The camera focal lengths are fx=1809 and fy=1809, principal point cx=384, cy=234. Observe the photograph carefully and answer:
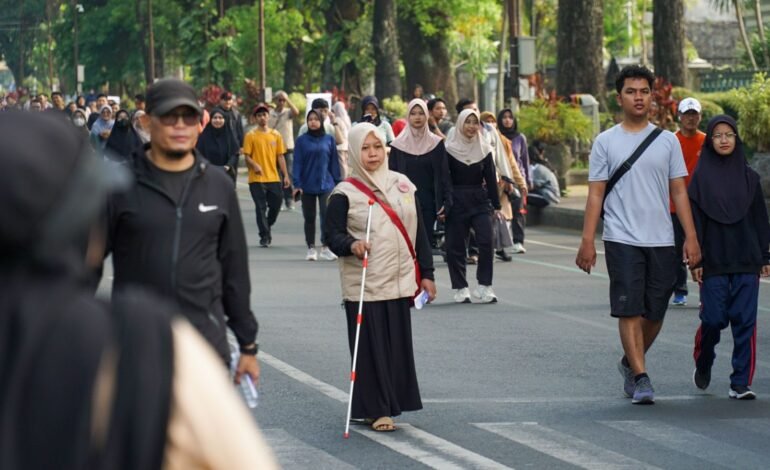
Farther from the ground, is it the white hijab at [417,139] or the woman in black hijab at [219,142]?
the white hijab at [417,139]

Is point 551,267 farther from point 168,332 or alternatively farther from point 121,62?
point 121,62

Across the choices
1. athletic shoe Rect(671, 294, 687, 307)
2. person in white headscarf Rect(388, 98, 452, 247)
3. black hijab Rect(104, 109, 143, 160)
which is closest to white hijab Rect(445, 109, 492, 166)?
person in white headscarf Rect(388, 98, 452, 247)

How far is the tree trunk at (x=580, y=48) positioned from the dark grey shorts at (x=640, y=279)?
21.5 m

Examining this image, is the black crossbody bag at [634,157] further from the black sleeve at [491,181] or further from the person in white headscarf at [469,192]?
the black sleeve at [491,181]

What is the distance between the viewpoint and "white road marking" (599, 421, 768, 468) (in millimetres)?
8016

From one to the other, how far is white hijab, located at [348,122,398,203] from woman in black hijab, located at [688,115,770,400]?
1927mm

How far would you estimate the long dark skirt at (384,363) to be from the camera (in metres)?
8.98

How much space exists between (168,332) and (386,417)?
6857 millimetres

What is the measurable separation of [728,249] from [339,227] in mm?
2355

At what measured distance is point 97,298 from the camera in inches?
86.9

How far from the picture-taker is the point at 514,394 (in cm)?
1005

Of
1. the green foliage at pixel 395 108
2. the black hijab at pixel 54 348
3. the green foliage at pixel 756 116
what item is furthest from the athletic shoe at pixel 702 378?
the green foliage at pixel 395 108

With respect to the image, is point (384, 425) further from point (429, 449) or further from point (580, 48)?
point (580, 48)

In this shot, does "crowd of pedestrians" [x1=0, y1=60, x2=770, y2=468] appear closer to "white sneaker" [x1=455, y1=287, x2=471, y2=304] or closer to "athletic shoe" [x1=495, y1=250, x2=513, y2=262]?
"white sneaker" [x1=455, y1=287, x2=471, y2=304]
